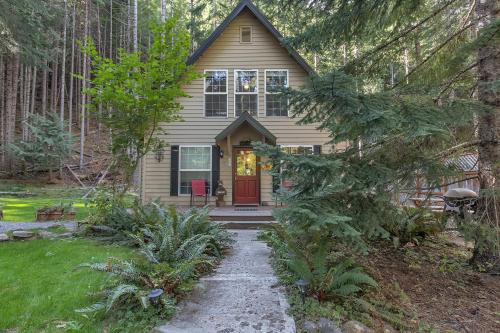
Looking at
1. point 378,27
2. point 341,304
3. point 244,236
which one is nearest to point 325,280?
point 341,304

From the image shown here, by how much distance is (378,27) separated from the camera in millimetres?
5508

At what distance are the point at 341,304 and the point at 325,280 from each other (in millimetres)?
287

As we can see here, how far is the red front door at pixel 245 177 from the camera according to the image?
10062mm

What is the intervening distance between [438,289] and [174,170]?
7694 millimetres

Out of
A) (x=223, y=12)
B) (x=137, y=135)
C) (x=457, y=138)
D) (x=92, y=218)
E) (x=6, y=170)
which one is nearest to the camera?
(x=457, y=138)

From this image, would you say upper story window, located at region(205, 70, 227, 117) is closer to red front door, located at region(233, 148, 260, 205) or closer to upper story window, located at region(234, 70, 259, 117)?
upper story window, located at region(234, 70, 259, 117)

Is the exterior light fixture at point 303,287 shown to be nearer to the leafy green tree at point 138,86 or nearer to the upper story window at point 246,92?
the leafy green tree at point 138,86

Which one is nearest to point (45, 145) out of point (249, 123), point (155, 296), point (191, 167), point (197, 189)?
point (191, 167)

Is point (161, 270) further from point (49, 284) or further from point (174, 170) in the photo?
point (174, 170)

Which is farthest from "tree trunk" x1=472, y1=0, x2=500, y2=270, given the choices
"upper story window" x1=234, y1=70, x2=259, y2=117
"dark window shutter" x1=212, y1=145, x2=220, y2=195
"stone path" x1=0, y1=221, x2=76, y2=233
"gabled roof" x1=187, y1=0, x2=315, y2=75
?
"stone path" x1=0, y1=221, x2=76, y2=233

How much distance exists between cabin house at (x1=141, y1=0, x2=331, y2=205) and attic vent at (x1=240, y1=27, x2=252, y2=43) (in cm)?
3

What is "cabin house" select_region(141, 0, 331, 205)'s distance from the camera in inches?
392

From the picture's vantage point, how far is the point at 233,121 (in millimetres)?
9953

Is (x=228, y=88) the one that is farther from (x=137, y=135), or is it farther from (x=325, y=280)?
(x=325, y=280)
